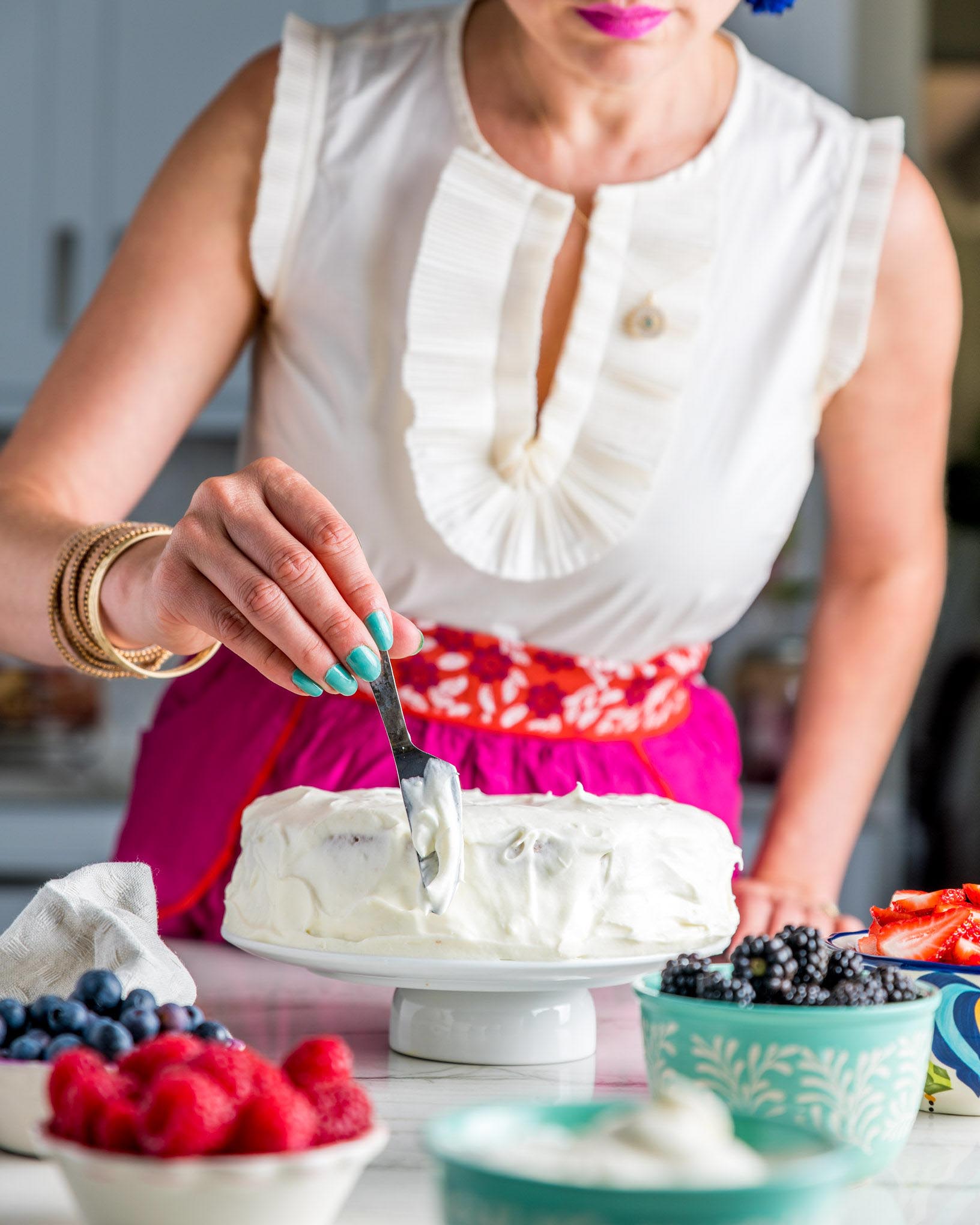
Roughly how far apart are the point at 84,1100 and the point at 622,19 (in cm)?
84

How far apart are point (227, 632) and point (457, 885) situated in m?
0.21

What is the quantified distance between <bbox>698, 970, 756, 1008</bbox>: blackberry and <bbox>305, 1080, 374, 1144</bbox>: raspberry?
20cm

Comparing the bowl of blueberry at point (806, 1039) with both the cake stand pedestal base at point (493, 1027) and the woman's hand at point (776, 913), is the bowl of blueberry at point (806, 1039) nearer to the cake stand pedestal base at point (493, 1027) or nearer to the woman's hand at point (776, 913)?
the cake stand pedestal base at point (493, 1027)

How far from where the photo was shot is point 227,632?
2.86 ft

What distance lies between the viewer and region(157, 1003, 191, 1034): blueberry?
2.22 feet

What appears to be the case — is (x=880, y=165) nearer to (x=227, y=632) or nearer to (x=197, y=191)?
(x=197, y=191)

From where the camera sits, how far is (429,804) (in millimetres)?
827

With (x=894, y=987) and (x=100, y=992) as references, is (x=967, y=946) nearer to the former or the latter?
(x=894, y=987)

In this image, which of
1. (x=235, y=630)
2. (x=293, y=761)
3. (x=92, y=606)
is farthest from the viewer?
(x=293, y=761)

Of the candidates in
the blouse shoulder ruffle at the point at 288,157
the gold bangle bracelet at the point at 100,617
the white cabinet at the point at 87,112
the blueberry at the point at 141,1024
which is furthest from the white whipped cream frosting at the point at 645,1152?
the white cabinet at the point at 87,112

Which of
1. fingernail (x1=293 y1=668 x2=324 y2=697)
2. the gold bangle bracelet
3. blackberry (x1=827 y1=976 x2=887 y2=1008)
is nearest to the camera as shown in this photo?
blackberry (x1=827 y1=976 x2=887 y2=1008)

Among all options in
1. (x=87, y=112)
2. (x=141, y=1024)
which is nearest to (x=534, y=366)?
(x=141, y=1024)

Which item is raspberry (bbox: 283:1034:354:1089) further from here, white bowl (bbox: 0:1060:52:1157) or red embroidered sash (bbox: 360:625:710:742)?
red embroidered sash (bbox: 360:625:710:742)

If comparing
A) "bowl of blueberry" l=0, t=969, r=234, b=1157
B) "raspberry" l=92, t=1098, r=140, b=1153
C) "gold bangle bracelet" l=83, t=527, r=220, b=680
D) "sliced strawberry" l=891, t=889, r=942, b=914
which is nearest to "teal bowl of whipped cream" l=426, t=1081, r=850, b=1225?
"raspberry" l=92, t=1098, r=140, b=1153
